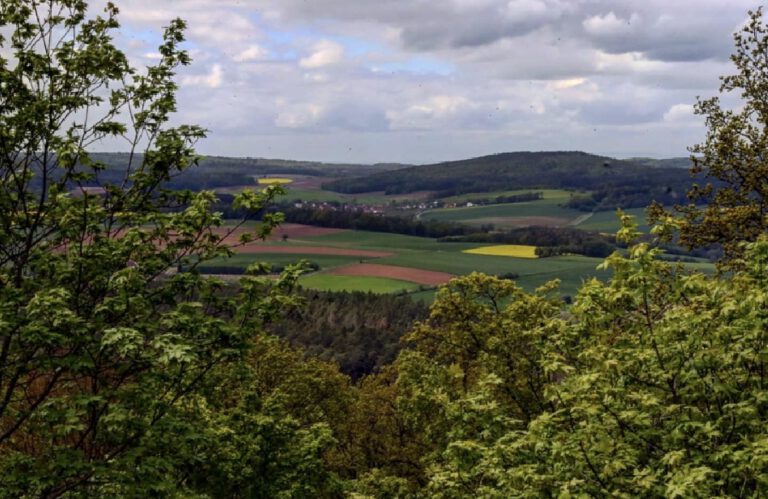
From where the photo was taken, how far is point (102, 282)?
44.9 ft

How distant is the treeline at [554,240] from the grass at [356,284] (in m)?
48.2

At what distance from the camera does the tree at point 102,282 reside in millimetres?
12578

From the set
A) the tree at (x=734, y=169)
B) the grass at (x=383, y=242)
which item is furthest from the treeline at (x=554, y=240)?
the tree at (x=734, y=169)

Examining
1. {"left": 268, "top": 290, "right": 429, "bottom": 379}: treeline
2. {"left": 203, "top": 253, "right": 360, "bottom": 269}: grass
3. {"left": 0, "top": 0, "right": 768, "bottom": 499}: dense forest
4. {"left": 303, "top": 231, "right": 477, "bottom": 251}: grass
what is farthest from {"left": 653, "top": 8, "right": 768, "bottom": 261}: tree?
{"left": 303, "top": 231, "right": 477, "bottom": 251}: grass

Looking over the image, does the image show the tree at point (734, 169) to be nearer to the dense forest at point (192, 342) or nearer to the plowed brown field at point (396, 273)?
the dense forest at point (192, 342)

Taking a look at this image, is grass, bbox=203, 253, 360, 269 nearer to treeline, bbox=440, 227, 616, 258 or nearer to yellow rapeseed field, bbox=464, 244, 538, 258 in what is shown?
yellow rapeseed field, bbox=464, 244, 538, 258

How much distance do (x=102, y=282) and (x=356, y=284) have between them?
386 feet

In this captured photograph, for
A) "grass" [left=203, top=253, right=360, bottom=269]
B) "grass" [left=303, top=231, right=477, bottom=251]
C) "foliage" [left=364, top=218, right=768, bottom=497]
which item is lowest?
"grass" [left=203, top=253, right=360, bottom=269]

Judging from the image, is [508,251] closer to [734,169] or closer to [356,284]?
[356,284]

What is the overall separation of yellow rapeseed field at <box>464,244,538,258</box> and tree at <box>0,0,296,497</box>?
14972cm

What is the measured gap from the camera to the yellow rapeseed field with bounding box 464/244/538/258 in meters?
163

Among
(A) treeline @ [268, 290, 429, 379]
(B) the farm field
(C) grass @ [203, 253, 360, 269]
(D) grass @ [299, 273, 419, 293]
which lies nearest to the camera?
(A) treeline @ [268, 290, 429, 379]

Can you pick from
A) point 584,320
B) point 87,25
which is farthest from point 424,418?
point 87,25

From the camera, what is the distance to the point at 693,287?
43.0 ft
